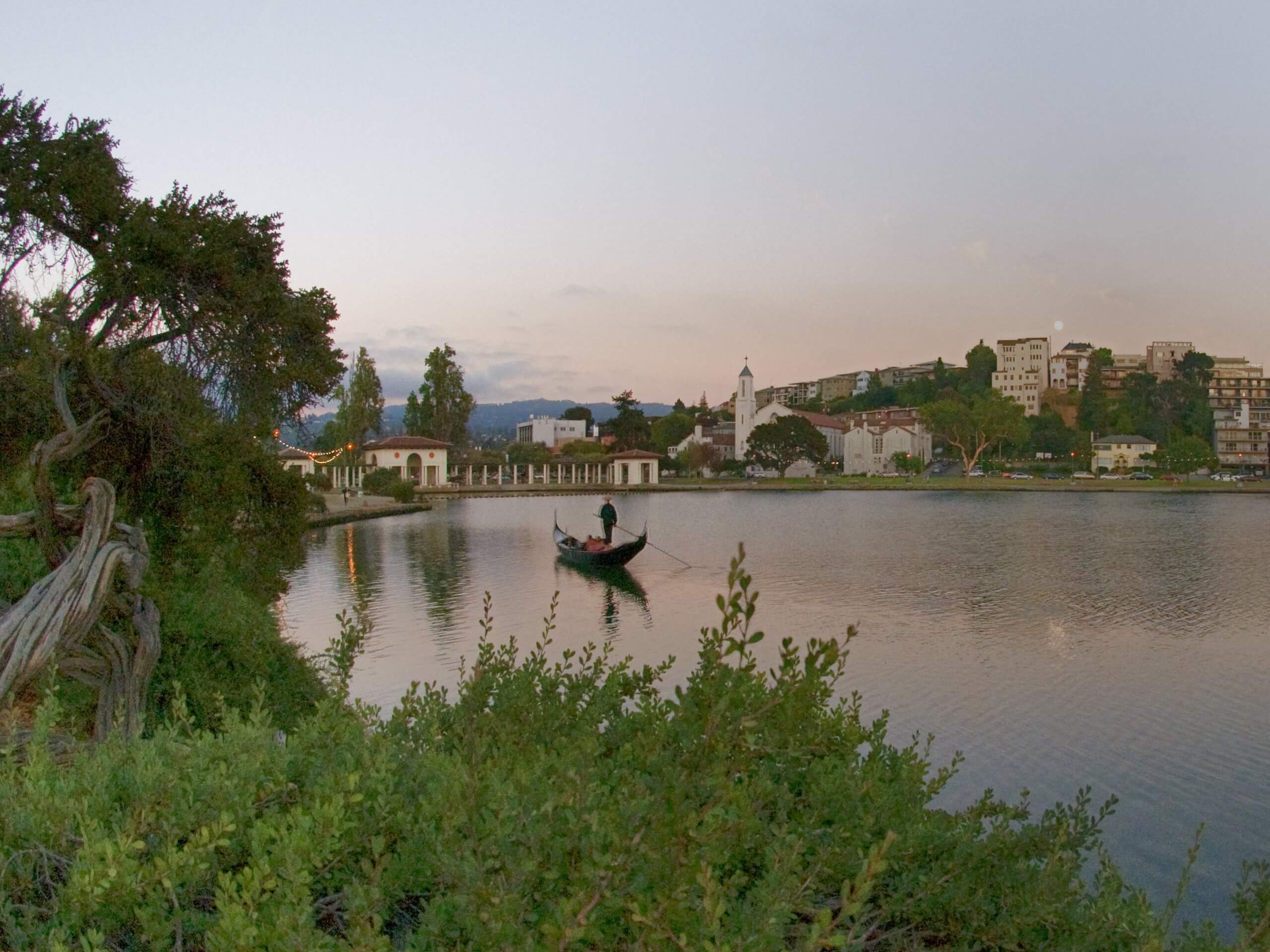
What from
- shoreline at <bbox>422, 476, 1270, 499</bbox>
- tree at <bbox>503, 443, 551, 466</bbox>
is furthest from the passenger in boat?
tree at <bbox>503, 443, 551, 466</bbox>

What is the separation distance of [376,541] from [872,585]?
1600 cm

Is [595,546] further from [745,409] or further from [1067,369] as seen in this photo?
[1067,369]

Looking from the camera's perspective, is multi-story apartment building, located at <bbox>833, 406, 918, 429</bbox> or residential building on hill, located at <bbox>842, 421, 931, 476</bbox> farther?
multi-story apartment building, located at <bbox>833, 406, 918, 429</bbox>

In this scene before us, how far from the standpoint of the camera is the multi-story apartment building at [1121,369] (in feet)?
379

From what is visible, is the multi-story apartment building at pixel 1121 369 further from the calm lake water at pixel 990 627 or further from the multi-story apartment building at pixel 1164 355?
the calm lake water at pixel 990 627

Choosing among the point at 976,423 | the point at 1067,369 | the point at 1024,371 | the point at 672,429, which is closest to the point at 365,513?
the point at 976,423

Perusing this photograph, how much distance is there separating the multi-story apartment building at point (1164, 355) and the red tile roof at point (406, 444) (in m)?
104

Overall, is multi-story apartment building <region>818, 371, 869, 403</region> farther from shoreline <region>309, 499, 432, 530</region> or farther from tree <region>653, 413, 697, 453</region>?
shoreline <region>309, 499, 432, 530</region>

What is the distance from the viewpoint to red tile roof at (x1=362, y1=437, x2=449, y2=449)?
5925cm

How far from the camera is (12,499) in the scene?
25.5 ft

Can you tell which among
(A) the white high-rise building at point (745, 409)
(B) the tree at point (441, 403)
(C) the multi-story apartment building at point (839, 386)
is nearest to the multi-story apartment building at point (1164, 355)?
(C) the multi-story apartment building at point (839, 386)

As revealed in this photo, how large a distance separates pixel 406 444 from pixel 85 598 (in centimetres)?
5588

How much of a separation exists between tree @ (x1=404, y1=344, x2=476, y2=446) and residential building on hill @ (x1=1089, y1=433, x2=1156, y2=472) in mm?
57725

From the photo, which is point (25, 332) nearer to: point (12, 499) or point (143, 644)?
point (12, 499)
